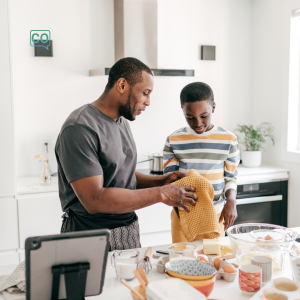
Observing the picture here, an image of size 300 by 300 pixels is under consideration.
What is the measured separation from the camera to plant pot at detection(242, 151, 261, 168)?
289cm

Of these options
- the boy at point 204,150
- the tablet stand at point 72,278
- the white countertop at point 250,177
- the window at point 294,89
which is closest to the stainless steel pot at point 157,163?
the white countertop at point 250,177

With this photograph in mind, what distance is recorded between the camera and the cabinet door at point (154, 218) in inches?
95.3

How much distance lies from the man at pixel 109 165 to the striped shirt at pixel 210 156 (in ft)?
0.98

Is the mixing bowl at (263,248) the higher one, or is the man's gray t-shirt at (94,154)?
the man's gray t-shirt at (94,154)

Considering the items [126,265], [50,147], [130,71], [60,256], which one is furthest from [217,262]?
[50,147]

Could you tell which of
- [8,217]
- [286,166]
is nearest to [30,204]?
[8,217]

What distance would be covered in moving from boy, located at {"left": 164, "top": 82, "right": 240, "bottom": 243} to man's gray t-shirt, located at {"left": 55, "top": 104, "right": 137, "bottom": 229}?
29 cm

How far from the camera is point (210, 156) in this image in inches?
63.7

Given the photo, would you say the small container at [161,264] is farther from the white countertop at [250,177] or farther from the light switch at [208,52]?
the light switch at [208,52]

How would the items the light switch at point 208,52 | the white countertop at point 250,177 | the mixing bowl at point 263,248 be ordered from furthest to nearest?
the light switch at point 208,52, the white countertop at point 250,177, the mixing bowl at point 263,248

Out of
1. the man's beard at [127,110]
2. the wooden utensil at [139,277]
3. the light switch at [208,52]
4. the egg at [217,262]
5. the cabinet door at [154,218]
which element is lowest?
the cabinet door at [154,218]

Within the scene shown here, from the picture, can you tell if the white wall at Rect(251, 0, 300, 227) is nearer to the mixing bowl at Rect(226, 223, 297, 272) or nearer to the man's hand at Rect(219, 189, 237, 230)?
the man's hand at Rect(219, 189, 237, 230)

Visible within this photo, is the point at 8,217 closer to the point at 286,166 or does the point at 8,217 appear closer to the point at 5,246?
the point at 5,246

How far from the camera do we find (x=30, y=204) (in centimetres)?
217
